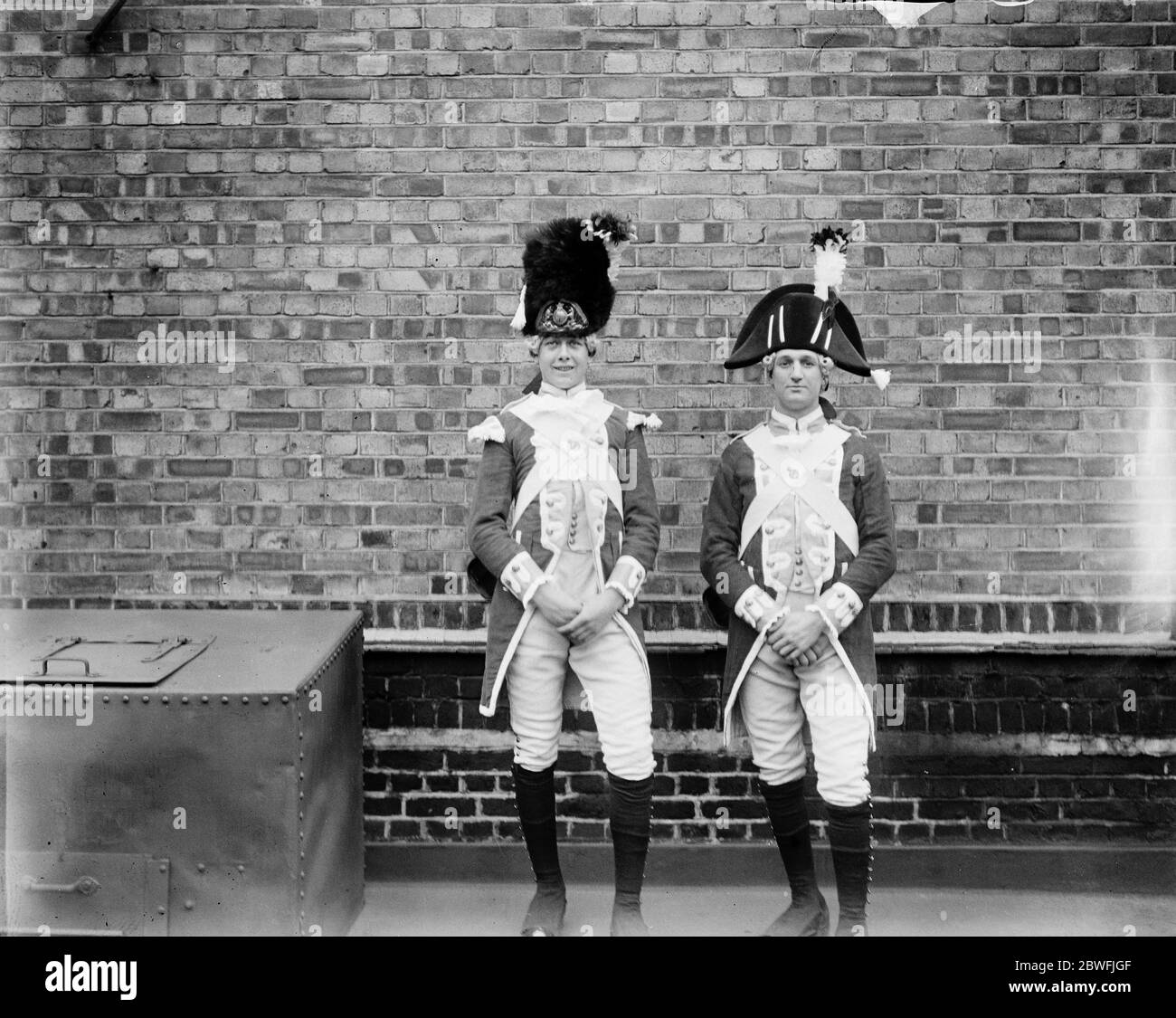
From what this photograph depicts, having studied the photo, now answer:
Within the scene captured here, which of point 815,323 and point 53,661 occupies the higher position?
point 815,323

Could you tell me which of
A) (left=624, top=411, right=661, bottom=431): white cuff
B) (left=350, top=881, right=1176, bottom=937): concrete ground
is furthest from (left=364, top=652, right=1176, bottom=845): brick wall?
(left=624, top=411, right=661, bottom=431): white cuff

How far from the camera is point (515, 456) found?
3.67 metres

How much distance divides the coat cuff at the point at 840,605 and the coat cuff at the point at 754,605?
0.17m

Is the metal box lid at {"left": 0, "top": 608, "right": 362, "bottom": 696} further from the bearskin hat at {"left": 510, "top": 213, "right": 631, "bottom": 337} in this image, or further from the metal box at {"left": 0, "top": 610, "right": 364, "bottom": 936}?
the bearskin hat at {"left": 510, "top": 213, "right": 631, "bottom": 337}

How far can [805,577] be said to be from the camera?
11.8 feet

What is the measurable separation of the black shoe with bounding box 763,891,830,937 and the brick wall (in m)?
0.64

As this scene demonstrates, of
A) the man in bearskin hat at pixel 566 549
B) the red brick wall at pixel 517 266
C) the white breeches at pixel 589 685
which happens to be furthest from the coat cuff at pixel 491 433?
the red brick wall at pixel 517 266

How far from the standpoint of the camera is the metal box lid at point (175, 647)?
3271 millimetres

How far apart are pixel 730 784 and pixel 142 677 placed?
88.3 inches

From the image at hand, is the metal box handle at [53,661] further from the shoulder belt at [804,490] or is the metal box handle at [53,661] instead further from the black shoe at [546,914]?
the shoulder belt at [804,490]

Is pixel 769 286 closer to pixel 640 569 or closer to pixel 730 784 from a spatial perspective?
pixel 640 569

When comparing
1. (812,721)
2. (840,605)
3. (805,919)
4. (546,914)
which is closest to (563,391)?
(840,605)

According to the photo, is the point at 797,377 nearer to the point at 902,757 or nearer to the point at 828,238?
the point at 828,238

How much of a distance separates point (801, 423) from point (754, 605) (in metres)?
0.63
